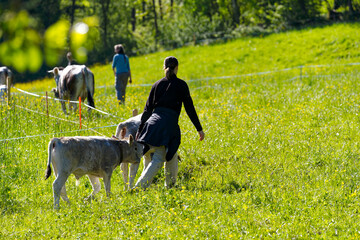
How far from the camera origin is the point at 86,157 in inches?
300

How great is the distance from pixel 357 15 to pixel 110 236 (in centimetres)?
2977

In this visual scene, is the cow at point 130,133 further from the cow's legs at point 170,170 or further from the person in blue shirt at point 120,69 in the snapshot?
the person in blue shirt at point 120,69

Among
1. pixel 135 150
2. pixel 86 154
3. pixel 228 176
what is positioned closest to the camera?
pixel 86 154

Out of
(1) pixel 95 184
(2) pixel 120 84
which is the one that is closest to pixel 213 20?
(2) pixel 120 84

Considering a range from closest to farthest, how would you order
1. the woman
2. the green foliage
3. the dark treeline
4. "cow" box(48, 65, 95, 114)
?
the green foliage, the woman, "cow" box(48, 65, 95, 114), the dark treeline

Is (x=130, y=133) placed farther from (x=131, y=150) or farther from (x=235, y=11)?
(x=235, y=11)

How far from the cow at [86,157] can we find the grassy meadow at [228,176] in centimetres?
32

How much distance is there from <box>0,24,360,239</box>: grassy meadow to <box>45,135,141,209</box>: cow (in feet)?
1.05

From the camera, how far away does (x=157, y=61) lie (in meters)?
33.6

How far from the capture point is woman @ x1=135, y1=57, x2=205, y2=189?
7.66 metres

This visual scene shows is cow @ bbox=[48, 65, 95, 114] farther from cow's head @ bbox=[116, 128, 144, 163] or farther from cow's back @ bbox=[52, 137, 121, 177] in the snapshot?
cow's back @ bbox=[52, 137, 121, 177]

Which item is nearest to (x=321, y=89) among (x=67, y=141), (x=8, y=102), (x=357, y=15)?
(x=8, y=102)

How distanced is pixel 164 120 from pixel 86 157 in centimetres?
129

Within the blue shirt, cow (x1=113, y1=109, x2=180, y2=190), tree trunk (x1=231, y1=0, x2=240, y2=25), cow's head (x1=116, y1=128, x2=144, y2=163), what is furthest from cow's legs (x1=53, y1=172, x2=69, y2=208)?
tree trunk (x1=231, y1=0, x2=240, y2=25)
